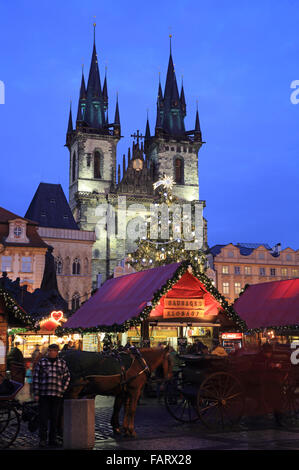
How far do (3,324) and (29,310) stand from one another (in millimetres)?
10153

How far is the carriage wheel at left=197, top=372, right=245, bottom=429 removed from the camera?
10.4 meters

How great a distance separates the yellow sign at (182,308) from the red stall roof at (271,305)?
13.0 ft

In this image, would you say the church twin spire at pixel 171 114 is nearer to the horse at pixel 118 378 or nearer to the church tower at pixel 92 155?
the church tower at pixel 92 155

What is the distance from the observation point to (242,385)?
10773 millimetres

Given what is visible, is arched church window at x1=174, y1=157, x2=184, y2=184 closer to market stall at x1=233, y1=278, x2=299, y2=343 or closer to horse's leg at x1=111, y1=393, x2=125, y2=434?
market stall at x1=233, y1=278, x2=299, y2=343

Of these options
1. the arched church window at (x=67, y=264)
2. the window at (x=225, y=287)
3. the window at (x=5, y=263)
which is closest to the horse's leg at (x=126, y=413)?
the window at (x=5, y=263)

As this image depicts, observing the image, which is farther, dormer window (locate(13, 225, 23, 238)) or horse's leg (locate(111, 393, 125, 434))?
dormer window (locate(13, 225, 23, 238))

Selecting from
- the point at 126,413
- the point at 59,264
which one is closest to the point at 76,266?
the point at 59,264

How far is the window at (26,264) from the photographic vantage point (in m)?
42.7

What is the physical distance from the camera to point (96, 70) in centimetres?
7369

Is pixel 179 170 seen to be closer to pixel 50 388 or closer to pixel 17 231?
pixel 17 231

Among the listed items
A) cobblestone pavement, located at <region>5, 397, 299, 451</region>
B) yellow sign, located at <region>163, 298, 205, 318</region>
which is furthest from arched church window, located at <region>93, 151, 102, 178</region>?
cobblestone pavement, located at <region>5, 397, 299, 451</region>

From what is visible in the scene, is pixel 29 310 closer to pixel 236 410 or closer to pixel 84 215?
pixel 236 410

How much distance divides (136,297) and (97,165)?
175 feet
